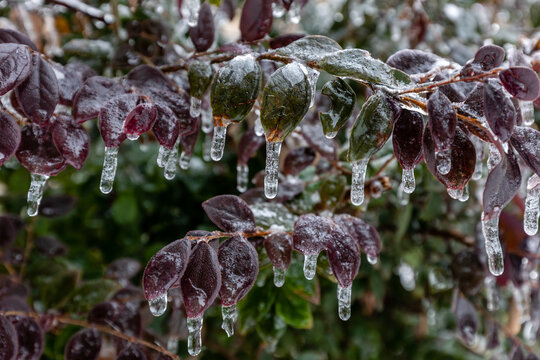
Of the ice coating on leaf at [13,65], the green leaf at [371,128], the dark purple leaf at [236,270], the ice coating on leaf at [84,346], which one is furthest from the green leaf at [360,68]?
the ice coating on leaf at [84,346]

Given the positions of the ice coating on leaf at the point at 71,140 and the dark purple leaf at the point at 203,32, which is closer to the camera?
the ice coating on leaf at the point at 71,140

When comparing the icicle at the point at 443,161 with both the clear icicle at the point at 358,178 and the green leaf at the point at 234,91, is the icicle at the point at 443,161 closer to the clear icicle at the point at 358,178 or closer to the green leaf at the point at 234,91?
the clear icicle at the point at 358,178

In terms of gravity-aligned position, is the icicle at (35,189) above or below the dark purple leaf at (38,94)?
below

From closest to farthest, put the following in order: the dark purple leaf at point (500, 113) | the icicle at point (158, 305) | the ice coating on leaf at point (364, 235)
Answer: the dark purple leaf at point (500, 113) < the icicle at point (158, 305) < the ice coating on leaf at point (364, 235)

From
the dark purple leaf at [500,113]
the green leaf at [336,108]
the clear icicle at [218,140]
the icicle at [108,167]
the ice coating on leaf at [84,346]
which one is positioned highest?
the dark purple leaf at [500,113]

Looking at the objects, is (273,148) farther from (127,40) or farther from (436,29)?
(436,29)

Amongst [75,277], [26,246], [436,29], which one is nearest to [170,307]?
[75,277]

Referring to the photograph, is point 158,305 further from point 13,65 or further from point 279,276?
point 13,65

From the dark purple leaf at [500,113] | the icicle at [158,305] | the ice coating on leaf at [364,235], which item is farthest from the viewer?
the ice coating on leaf at [364,235]
